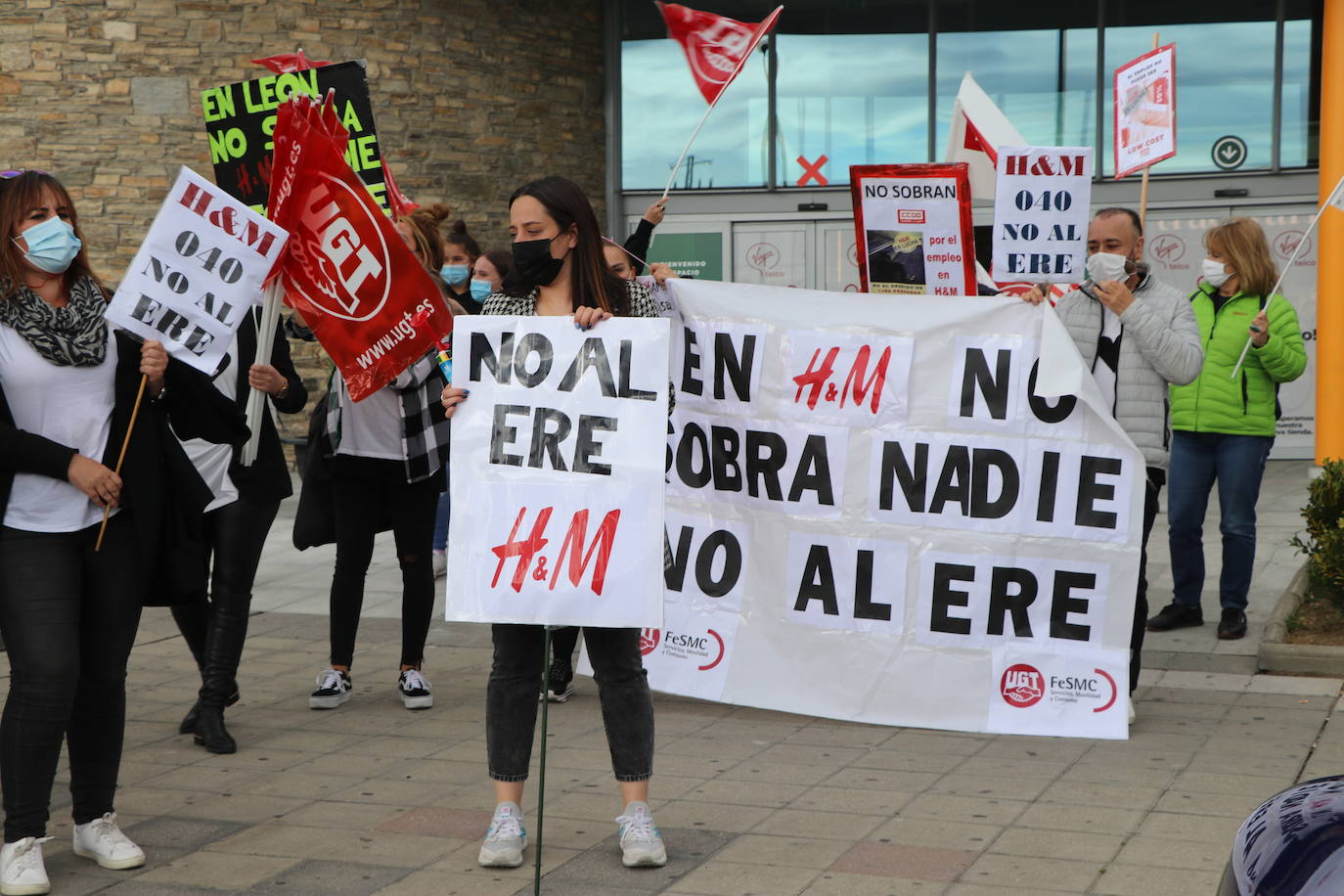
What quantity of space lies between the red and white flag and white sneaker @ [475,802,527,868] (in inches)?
174

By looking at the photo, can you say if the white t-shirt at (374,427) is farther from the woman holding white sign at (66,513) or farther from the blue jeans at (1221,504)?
the blue jeans at (1221,504)

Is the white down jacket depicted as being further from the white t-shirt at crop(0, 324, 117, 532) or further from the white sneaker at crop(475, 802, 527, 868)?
the white t-shirt at crop(0, 324, 117, 532)

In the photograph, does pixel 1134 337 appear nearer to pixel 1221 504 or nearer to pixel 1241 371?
pixel 1241 371

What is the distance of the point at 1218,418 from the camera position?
309 inches

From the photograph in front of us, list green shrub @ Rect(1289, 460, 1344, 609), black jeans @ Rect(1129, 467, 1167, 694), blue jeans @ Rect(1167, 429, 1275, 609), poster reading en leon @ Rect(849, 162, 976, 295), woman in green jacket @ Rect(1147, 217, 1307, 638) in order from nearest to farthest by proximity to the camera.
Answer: black jeans @ Rect(1129, 467, 1167, 694) < poster reading en leon @ Rect(849, 162, 976, 295) < green shrub @ Rect(1289, 460, 1344, 609) < woman in green jacket @ Rect(1147, 217, 1307, 638) < blue jeans @ Rect(1167, 429, 1275, 609)

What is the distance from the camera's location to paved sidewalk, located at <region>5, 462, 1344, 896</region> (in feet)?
14.9

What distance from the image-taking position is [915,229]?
7.19 meters

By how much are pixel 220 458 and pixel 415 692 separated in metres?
1.31

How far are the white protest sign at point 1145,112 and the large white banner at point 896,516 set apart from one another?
1561 millimetres

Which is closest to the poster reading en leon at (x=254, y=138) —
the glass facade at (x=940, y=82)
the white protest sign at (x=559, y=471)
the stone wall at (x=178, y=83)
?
the white protest sign at (x=559, y=471)

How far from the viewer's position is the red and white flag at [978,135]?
7.96 metres

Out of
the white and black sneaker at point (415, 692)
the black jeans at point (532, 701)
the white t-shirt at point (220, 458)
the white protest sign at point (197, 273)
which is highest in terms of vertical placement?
the white protest sign at point (197, 273)

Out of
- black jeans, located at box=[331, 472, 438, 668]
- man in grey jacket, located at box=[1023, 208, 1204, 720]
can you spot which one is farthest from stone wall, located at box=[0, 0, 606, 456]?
man in grey jacket, located at box=[1023, 208, 1204, 720]

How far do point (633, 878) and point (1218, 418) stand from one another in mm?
4607
